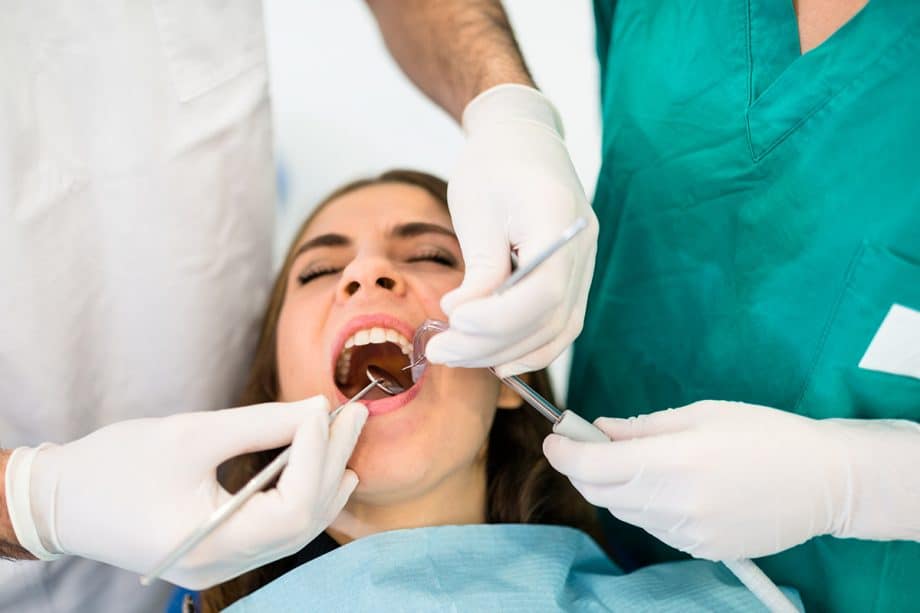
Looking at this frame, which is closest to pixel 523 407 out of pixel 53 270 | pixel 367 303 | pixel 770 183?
pixel 367 303

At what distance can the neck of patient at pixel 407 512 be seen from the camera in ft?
4.10

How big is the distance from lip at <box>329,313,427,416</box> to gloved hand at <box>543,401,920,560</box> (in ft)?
0.86

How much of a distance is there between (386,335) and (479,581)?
410 mm

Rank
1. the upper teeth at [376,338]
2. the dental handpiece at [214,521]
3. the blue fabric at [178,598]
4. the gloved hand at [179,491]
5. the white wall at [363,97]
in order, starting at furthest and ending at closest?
1. the white wall at [363,97]
2. the blue fabric at [178,598]
3. the upper teeth at [376,338]
4. the gloved hand at [179,491]
5. the dental handpiece at [214,521]

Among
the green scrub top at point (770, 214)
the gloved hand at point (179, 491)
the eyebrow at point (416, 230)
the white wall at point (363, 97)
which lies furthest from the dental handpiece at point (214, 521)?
the white wall at point (363, 97)

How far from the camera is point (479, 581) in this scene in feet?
3.84

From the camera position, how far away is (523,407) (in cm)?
154

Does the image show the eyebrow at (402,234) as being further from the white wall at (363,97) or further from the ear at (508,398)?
the white wall at (363,97)

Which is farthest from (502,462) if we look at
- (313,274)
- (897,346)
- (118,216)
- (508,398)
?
(118,216)

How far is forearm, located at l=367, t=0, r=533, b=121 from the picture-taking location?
1366mm

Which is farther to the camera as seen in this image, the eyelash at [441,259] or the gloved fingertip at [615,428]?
the eyelash at [441,259]

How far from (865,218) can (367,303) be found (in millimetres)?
725

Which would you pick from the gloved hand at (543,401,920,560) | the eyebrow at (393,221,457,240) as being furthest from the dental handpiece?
the eyebrow at (393,221,457,240)

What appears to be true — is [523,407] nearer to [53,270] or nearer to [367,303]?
[367,303]
